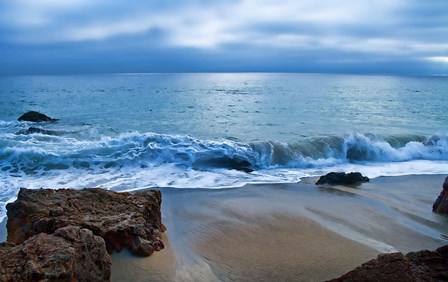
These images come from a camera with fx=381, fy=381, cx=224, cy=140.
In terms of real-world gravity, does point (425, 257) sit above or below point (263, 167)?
above

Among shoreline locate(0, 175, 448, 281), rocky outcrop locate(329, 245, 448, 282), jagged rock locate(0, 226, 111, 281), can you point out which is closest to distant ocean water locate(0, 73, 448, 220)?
shoreline locate(0, 175, 448, 281)

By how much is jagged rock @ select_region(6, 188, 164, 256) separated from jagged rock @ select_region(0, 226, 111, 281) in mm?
1062

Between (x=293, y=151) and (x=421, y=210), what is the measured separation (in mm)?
6042

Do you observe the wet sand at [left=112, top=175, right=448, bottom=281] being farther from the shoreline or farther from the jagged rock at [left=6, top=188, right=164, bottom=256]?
the jagged rock at [left=6, top=188, right=164, bottom=256]

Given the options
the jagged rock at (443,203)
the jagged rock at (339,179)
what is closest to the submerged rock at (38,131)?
the jagged rock at (339,179)

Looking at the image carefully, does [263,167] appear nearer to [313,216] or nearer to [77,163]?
[313,216]

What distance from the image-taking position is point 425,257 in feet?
12.6

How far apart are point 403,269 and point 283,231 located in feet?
11.1

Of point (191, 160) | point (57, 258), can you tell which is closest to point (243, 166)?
point (191, 160)

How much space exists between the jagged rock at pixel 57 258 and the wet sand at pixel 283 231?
2.96 feet

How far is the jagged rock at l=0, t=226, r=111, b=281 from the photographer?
343cm

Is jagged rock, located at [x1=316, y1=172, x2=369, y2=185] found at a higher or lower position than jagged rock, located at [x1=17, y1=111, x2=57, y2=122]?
lower

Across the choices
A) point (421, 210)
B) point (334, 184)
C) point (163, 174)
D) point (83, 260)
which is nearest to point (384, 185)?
point (334, 184)

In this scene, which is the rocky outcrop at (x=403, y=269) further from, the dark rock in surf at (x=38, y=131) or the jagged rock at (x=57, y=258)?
the dark rock in surf at (x=38, y=131)
